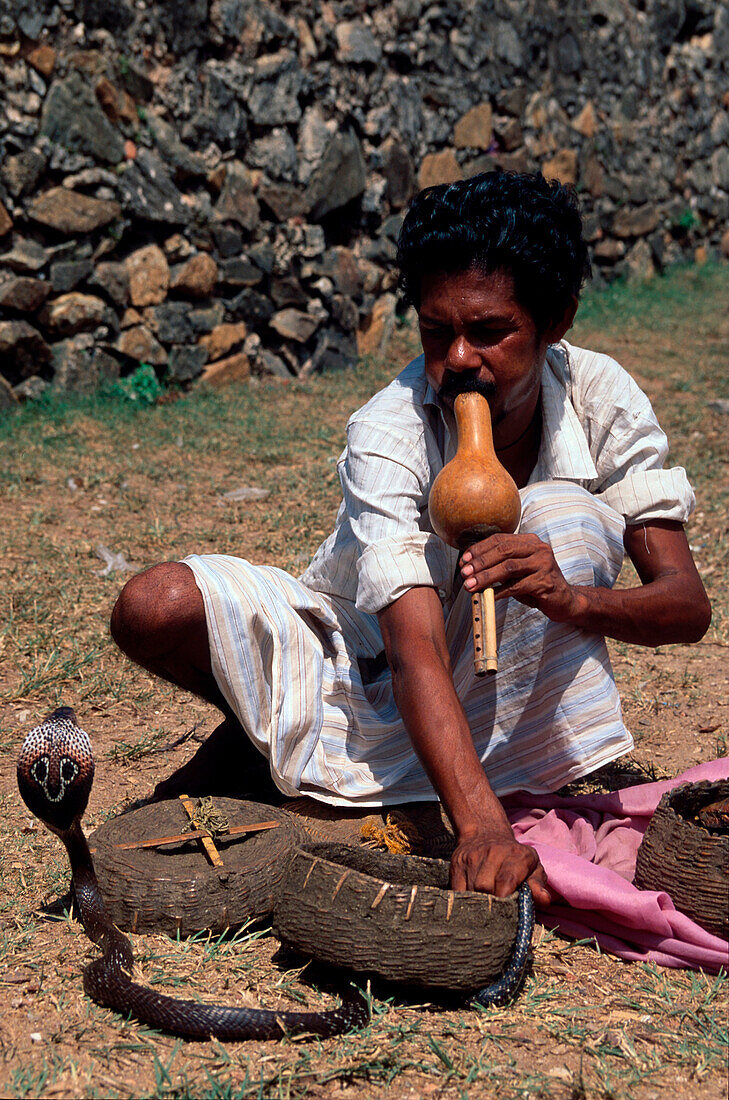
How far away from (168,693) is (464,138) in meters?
6.62

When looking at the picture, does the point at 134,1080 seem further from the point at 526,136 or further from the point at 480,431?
the point at 526,136

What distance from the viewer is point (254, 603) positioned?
2.43 metres

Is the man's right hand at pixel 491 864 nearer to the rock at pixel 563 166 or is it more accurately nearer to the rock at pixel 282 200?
the rock at pixel 282 200

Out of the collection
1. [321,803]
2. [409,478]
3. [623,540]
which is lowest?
[321,803]

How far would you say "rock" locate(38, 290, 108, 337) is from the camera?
19.9ft

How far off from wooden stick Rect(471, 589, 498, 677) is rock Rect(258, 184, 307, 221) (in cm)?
560

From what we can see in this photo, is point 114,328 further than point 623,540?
Yes

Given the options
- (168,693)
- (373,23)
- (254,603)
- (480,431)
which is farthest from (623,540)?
(373,23)

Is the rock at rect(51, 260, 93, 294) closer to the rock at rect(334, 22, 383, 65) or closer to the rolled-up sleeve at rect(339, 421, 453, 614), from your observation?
the rock at rect(334, 22, 383, 65)

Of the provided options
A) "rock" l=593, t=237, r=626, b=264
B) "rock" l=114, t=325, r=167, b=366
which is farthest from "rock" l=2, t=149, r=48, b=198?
"rock" l=593, t=237, r=626, b=264

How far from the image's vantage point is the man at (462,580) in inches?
87.5

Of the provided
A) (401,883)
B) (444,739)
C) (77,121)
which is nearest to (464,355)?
(444,739)

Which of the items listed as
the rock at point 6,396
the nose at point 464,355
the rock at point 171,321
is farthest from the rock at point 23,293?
the nose at point 464,355

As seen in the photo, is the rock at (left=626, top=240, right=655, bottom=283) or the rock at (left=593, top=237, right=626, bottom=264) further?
the rock at (left=626, top=240, right=655, bottom=283)
